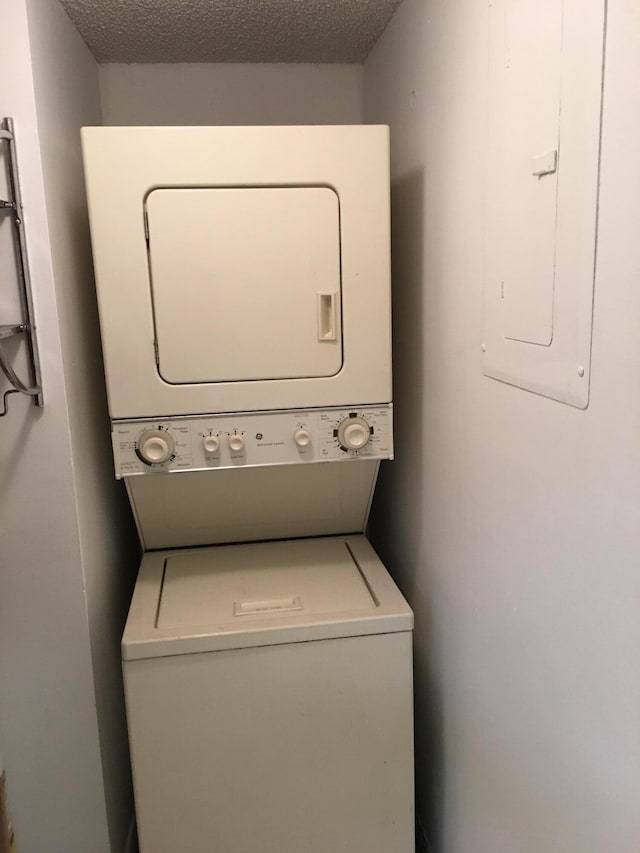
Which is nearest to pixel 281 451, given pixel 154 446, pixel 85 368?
pixel 154 446

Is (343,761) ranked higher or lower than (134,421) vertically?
lower

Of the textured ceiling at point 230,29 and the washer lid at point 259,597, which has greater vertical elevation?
the textured ceiling at point 230,29

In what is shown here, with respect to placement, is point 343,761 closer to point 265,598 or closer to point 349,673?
point 349,673

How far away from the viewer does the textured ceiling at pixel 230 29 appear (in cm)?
159

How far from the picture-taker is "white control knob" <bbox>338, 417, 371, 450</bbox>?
1.60 metres

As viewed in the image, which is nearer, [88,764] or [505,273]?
[505,273]

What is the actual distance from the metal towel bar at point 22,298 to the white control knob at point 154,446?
24cm

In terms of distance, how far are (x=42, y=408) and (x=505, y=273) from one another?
3.13 feet

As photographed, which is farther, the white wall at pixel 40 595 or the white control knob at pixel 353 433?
the white control knob at pixel 353 433

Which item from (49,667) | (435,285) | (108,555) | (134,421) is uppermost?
(435,285)

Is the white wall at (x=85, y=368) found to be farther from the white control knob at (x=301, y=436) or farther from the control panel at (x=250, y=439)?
the white control knob at (x=301, y=436)

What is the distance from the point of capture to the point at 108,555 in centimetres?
175

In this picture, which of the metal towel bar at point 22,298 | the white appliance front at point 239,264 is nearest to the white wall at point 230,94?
the white appliance front at point 239,264

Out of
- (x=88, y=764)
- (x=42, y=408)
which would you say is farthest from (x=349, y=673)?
(x=42, y=408)
